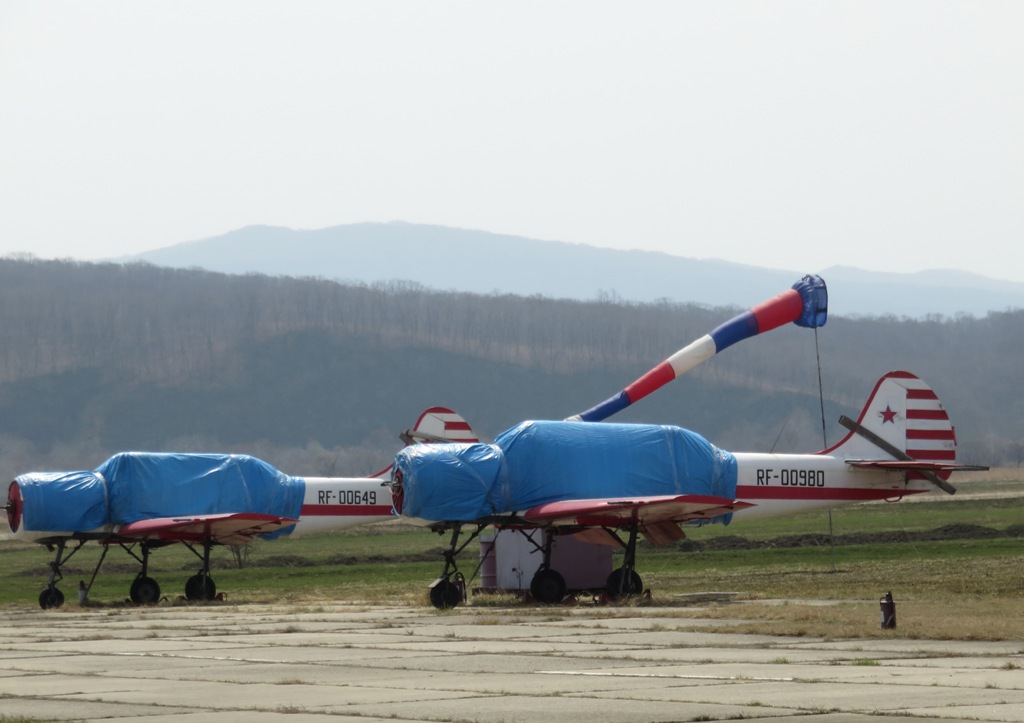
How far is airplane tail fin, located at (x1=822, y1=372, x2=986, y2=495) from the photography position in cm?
3369

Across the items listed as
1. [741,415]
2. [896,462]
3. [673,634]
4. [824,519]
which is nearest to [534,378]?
[741,415]

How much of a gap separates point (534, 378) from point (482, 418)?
42.2 ft

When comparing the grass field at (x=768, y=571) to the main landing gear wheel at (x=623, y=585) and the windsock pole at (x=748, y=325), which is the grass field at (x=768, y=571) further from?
the windsock pole at (x=748, y=325)

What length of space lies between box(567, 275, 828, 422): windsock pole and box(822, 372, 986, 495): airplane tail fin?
2943 millimetres

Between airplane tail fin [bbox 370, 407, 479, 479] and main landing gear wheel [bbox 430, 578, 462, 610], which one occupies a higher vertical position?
airplane tail fin [bbox 370, 407, 479, 479]

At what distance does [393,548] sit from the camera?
54.8m

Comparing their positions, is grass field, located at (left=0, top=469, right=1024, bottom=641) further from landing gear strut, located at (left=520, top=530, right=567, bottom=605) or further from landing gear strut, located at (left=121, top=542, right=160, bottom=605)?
landing gear strut, located at (left=121, top=542, right=160, bottom=605)

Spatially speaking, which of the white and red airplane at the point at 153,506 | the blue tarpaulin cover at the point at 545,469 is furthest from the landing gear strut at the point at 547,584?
the white and red airplane at the point at 153,506

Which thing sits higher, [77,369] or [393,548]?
[77,369]

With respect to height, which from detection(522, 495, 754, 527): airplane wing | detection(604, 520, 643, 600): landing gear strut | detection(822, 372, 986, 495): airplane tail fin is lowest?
detection(604, 520, 643, 600): landing gear strut

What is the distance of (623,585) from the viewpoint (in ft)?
90.4

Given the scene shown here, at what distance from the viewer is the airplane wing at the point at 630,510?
2572cm

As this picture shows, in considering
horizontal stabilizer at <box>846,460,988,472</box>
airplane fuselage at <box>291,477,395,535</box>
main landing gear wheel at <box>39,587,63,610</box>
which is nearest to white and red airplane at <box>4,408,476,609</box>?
main landing gear wheel at <box>39,587,63,610</box>

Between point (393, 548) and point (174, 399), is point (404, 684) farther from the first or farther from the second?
point (174, 399)
